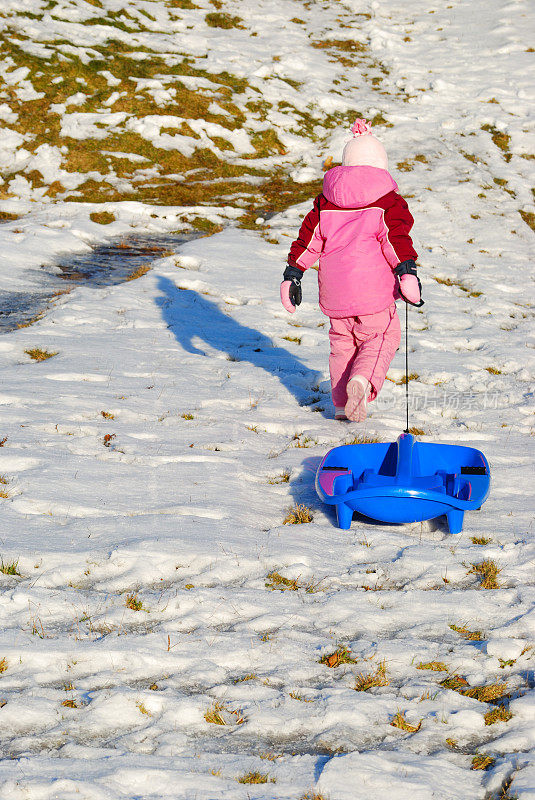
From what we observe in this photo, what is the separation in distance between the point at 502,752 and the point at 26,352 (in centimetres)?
659

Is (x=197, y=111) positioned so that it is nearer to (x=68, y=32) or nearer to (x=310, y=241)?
(x=68, y=32)

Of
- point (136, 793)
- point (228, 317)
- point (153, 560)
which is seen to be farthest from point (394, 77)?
point (136, 793)

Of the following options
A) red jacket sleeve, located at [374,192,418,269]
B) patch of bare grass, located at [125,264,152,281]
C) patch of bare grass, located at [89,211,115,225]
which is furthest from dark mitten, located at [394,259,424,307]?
patch of bare grass, located at [89,211,115,225]

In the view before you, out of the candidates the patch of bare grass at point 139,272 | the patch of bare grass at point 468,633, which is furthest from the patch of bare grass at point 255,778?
the patch of bare grass at point 139,272

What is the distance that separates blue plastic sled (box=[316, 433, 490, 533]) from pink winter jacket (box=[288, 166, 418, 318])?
1505mm

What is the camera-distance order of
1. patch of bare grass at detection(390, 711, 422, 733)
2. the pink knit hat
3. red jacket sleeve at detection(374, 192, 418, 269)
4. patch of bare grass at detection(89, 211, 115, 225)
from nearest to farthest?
patch of bare grass at detection(390, 711, 422, 733) < red jacket sleeve at detection(374, 192, 418, 269) < the pink knit hat < patch of bare grass at detection(89, 211, 115, 225)

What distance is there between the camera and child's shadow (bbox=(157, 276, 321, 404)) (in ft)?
26.2

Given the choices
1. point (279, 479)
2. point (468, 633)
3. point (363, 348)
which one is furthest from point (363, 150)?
point (468, 633)

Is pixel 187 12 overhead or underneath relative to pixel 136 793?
overhead

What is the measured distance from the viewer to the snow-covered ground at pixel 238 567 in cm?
269

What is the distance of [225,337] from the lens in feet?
30.2

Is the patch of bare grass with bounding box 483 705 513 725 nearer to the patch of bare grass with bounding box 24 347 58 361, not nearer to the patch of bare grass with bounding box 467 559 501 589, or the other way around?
the patch of bare grass with bounding box 467 559 501 589

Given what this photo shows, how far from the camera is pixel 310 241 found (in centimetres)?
611

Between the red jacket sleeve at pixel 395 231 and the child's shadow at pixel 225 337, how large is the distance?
6.73 ft
